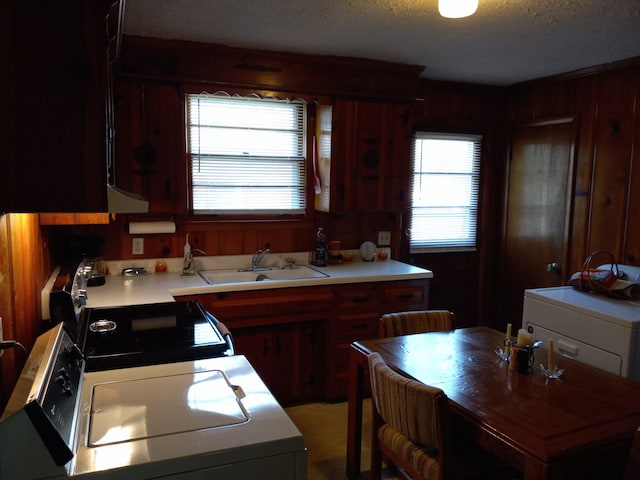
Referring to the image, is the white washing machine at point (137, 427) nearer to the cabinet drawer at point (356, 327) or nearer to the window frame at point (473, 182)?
the cabinet drawer at point (356, 327)

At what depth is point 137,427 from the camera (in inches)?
49.3

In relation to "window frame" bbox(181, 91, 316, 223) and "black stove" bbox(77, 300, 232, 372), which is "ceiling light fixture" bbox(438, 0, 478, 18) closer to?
"window frame" bbox(181, 91, 316, 223)

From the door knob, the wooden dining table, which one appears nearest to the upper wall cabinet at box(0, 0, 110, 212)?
the wooden dining table

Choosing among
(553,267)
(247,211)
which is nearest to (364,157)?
(247,211)

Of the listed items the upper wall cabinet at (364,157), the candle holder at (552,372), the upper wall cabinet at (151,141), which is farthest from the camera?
the upper wall cabinet at (364,157)

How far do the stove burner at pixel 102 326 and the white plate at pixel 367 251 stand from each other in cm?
214

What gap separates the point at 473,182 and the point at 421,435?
3056 millimetres

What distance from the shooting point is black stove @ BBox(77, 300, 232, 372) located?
67.8 inches

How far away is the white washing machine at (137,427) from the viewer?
1.03 m

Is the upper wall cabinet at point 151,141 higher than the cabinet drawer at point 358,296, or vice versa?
the upper wall cabinet at point 151,141

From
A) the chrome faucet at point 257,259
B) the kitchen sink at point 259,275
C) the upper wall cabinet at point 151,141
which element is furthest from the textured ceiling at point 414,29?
the kitchen sink at point 259,275

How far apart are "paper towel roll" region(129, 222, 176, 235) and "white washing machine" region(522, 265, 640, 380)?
2310mm

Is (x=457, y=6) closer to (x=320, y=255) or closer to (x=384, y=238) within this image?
(x=320, y=255)

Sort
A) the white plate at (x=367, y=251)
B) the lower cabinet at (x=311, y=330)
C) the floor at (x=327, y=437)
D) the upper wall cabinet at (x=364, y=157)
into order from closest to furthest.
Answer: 1. the floor at (x=327, y=437)
2. the lower cabinet at (x=311, y=330)
3. the upper wall cabinet at (x=364, y=157)
4. the white plate at (x=367, y=251)
